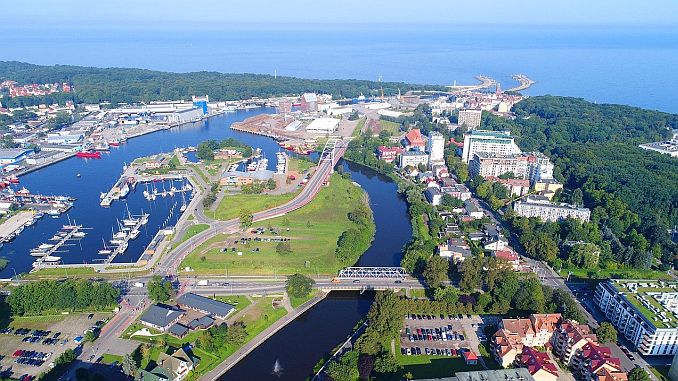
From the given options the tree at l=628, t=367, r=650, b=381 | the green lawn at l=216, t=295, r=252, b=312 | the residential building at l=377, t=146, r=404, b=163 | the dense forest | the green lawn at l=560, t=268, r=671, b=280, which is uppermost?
the dense forest

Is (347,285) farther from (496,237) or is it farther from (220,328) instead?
(496,237)

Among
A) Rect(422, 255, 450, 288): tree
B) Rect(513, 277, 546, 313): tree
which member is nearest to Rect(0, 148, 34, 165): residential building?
Rect(422, 255, 450, 288): tree

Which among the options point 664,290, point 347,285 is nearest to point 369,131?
point 347,285

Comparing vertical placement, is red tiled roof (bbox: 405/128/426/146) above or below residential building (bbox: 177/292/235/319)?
above

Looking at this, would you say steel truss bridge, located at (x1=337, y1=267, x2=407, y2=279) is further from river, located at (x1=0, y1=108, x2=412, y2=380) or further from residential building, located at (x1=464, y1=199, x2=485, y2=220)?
residential building, located at (x1=464, y1=199, x2=485, y2=220)

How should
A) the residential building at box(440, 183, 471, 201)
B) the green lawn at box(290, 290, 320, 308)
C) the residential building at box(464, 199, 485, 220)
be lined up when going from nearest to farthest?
1. the green lawn at box(290, 290, 320, 308)
2. the residential building at box(464, 199, 485, 220)
3. the residential building at box(440, 183, 471, 201)

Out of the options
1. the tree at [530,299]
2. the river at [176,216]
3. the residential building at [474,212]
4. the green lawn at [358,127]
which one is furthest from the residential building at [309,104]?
the tree at [530,299]

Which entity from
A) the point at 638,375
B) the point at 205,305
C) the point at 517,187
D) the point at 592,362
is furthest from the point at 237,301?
the point at 517,187
